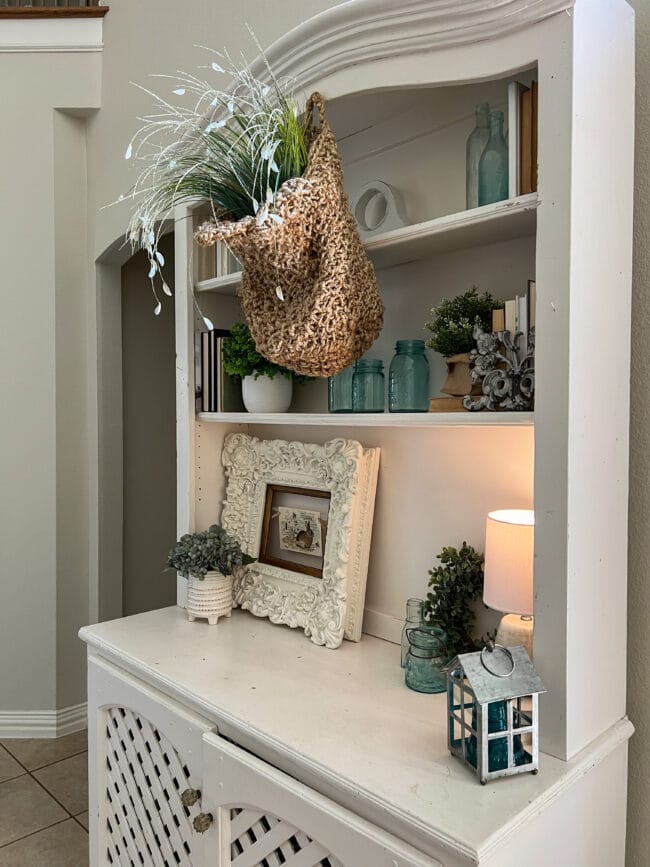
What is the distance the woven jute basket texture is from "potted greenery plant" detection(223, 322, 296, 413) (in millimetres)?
276

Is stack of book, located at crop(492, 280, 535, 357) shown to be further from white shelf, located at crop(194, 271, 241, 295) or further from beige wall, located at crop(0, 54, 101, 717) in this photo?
beige wall, located at crop(0, 54, 101, 717)

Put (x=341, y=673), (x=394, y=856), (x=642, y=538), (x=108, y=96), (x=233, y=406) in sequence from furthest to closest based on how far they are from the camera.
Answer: (x=108, y=96)
(x=233, y=406)
(x=341, y=673)
(x=642, y=538)
(x=394, y=856)

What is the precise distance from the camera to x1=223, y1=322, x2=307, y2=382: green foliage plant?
1.75m

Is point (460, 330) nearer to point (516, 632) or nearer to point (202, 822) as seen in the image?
point (516, 632)

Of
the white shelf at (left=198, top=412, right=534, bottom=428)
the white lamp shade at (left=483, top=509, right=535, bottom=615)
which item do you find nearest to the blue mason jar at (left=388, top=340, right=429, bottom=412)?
the white shelf at (left=198, top=412, right=534, bottom=428)

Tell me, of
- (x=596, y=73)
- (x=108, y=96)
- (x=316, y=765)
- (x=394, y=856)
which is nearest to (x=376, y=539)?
(x=316, y=765)

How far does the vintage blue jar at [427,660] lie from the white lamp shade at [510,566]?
0.53 feet

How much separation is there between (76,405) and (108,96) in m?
1.30

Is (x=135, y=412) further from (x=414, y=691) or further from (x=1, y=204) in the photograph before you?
(x=414, y=691)

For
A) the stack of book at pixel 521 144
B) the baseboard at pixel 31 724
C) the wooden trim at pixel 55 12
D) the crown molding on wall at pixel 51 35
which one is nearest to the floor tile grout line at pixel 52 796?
the baseboard at pixel 31 724

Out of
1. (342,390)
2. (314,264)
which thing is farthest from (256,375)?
(314,264)

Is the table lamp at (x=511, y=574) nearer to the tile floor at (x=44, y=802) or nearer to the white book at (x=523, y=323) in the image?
the white book at (x=523, y=323)

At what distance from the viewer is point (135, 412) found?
3184 millimetres

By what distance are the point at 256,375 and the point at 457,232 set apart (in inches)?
26.5
